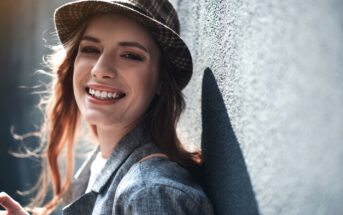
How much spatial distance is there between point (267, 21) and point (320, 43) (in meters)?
0.19

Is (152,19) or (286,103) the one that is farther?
(152,19)

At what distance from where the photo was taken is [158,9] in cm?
174

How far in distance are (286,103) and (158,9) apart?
0.99 m

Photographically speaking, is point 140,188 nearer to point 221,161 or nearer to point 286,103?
point 221,161

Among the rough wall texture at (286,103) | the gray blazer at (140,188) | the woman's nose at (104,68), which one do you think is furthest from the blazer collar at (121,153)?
the rough wall texture at (286,103)

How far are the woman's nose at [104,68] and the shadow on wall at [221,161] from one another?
332 mm

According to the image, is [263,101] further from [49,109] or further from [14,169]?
[14,169]

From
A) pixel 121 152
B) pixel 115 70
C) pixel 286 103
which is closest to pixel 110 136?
pixel 121 152

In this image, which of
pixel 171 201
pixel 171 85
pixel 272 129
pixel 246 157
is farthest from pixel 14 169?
pixel 272 129

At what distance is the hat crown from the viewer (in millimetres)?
1673

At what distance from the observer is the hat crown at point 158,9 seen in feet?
5.49

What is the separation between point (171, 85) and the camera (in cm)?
188

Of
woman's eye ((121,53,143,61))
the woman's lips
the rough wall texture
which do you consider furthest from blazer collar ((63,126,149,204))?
the rough wall texture

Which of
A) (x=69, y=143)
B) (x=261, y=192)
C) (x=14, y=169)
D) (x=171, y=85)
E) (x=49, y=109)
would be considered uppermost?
(x=261, y=192)
